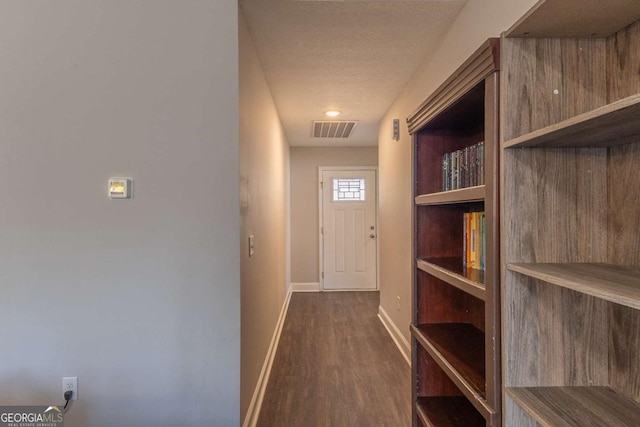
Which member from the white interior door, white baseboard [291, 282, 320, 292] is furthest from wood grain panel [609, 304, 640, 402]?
white baseboard [291, 282, 320, 292]

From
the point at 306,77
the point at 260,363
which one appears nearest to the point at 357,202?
the point at 306,77

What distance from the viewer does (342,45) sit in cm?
214

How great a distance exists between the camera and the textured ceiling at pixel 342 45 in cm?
179

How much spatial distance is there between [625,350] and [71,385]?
6.99ft

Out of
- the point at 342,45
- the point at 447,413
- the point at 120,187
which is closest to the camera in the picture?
the point at 447,413

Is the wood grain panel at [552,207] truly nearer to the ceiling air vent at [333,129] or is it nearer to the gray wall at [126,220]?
the gray wall at [126,220]

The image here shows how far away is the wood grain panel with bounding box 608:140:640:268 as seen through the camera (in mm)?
849

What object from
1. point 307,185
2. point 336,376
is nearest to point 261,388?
point 336,376

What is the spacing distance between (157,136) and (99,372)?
114cm

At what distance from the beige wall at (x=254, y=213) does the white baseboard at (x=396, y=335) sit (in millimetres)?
1144

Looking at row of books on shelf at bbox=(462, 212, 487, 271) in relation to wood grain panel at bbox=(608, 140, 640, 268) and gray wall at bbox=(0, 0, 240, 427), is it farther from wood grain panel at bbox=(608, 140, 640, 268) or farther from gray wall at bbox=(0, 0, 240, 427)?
gray wall at bbox=(0, 0, 240, 427)

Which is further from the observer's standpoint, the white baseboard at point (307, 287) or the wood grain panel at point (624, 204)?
the white baseboard at point (307, 287)

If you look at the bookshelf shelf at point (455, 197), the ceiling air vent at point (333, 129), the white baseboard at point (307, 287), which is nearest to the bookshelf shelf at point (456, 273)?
the bookshelf shelf at point (455, 197)

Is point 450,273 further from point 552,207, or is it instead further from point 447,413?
point 447,413
